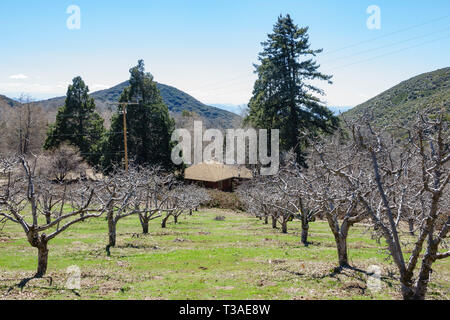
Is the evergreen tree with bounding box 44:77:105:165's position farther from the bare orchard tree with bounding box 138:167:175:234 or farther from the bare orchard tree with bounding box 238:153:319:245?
the bare orchard tree with bounding box 238:153:319:245

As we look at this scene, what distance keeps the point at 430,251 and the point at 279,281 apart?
5481 millimetres

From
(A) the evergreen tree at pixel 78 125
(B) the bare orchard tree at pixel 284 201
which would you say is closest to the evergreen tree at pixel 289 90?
(B) the bare orchard tree at pixel 284 201

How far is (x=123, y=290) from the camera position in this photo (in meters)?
10.4

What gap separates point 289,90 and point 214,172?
20063mm

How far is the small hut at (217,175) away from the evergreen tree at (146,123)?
8.75m

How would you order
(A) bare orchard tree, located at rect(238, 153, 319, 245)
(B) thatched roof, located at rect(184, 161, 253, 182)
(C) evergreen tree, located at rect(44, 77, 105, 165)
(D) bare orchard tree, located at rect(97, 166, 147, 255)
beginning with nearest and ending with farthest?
(D) bare orchard tree, located at rect(97, 166, 147, 255), (A) bare orchard tree, located at rect(238, 153, 319, 245), (C) evergreen tree, located at rect(44, 77, 105, 165), (B) thatched roof, located at rect(184, 161, 253, 182)

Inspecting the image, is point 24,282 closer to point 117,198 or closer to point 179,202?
point 117,198

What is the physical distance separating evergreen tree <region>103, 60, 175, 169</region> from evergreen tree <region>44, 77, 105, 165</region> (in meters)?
6.51

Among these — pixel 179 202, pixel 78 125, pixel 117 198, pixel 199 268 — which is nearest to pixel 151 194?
pixel 179 202

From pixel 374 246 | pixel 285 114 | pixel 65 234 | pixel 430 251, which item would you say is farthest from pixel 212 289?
pixel 285 114

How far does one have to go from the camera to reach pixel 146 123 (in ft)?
145

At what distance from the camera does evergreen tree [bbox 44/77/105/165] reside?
47.5m

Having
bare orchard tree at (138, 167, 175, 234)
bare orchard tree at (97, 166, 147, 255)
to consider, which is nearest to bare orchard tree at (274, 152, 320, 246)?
bare orchard tree at (97, 166, 147, 255)
